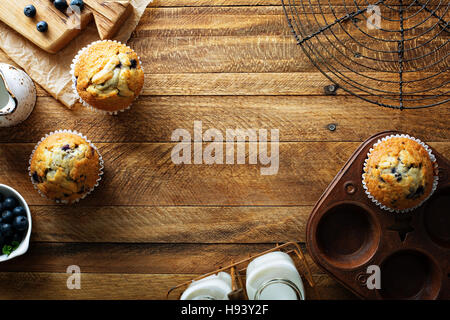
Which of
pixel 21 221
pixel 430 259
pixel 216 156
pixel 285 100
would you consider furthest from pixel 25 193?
pixel 430 259

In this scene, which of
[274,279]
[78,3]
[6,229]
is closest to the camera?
[274,279]

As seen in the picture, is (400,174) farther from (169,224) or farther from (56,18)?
(56,18)

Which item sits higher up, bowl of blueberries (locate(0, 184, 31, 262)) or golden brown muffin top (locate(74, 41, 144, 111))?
golden brown muffin top (locate(74, 41, 144, 111))

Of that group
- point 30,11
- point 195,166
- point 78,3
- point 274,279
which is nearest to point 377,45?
point 195,166

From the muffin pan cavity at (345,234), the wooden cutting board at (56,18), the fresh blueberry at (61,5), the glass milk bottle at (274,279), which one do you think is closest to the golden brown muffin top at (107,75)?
the wooden cutting board at (56,18)

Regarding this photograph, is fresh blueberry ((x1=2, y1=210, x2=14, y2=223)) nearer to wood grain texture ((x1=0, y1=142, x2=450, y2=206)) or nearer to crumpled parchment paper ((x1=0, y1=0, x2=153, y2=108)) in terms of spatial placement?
wood grain texture ((x1=0, y1=142, x2=450, y2=206))

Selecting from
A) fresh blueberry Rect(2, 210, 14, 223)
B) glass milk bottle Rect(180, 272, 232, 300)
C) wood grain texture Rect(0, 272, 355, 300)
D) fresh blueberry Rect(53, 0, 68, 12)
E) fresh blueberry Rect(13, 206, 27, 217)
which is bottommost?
glass milk bottle Rect(180, 272, 232, 300)

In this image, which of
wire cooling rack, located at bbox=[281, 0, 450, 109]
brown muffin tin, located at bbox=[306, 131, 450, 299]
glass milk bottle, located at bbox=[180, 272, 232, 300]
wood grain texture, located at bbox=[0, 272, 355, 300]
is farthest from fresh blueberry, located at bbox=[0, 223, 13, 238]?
wire cooling rack, located at bbox=[281, 0, 450, 109]
